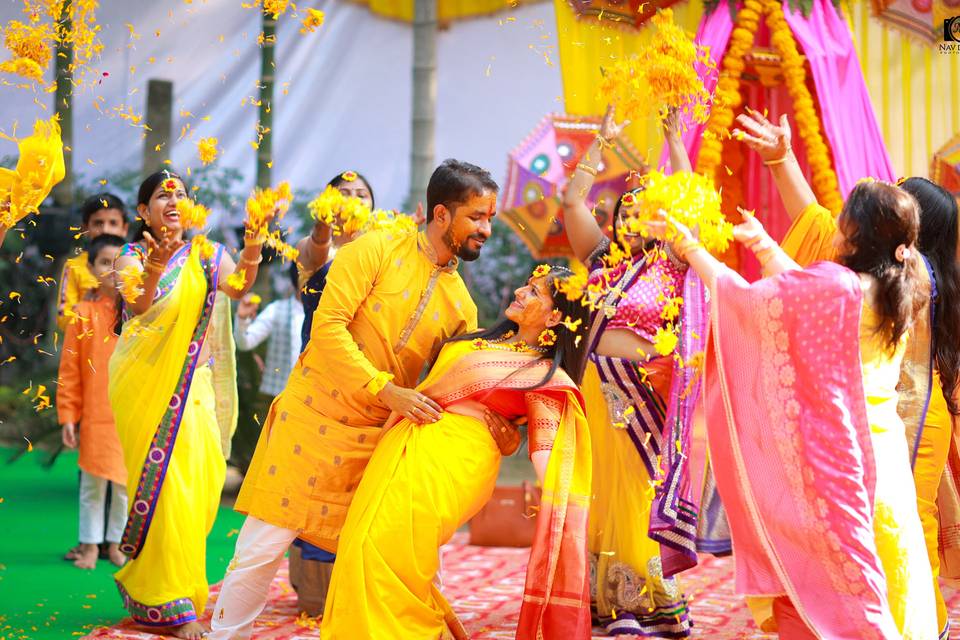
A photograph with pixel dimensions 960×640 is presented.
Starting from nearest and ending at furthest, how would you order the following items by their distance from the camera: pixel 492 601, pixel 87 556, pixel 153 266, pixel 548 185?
1. pixel 153 266
2. pixel 492 601
3. pixel 87 556
4. pixel 548 185

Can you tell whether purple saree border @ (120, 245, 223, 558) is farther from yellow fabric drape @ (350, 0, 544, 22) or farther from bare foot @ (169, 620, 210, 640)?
yellow fabric drape @ (350, 0, 544, 22)

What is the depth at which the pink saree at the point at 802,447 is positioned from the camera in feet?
10.2

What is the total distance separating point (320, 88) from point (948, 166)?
6081 mm

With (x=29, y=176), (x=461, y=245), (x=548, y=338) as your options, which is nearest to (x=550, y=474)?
(x=548, y=338)

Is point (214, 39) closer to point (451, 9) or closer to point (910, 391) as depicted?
point (451, 9)

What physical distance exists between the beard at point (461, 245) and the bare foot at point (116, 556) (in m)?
2.86

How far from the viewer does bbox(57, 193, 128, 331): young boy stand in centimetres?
591

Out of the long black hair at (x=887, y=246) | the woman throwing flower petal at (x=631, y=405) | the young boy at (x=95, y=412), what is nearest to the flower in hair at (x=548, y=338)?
the woman throwing flower petal at (x=631, y=405)

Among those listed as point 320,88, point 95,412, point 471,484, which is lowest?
point 95,412

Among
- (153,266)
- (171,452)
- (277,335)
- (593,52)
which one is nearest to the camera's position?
(153,266)

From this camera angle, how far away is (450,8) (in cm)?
1098

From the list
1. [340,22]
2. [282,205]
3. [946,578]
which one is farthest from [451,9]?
[946,578]

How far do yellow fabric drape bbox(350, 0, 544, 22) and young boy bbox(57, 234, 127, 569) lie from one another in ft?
18.0

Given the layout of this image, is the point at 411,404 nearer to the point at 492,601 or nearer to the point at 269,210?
the point at 269,210
